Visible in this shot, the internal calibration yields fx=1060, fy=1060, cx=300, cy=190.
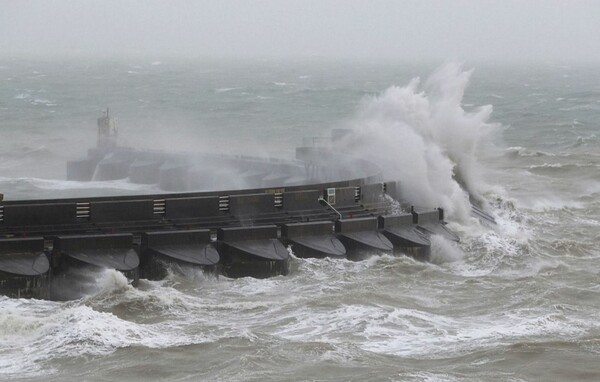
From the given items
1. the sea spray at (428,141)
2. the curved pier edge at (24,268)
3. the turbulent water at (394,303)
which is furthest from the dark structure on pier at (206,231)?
the sea spray at (428,141)

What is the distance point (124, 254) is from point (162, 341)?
352cm

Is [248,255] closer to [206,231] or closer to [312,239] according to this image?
[206,231]

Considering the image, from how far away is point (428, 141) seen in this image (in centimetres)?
2936

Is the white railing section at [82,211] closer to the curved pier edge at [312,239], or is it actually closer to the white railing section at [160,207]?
the white railing section at [160,207]

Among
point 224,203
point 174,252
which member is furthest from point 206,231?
point 224,203

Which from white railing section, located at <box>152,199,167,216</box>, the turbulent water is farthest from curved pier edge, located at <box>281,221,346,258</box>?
white railing section, located at <box>152,199,167,216</box>

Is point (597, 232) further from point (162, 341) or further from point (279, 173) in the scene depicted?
point (162, 341)

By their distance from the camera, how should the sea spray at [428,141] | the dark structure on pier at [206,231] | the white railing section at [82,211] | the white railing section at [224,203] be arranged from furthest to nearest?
1. the sea spray at [428,141]
2. the white railing section at [224,203]
3. the white railing section at [82,211]
4. the dark structure on pier at [206,231]

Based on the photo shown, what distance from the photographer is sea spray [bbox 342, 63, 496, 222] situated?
1000 inches

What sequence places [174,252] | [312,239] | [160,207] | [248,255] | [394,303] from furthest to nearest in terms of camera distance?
[312,239] → [160,207] → [248,255] → [174,252] → [394,303]

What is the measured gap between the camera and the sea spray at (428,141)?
25.4 metres

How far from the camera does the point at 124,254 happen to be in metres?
18.6

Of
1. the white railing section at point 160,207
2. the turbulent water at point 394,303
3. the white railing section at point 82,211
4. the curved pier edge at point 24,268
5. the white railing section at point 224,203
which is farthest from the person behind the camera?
the white railing section at point 224,203

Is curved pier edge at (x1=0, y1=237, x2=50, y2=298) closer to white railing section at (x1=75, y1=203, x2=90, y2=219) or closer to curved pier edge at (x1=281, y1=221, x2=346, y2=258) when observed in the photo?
white railing section at (x1=75, y1=203, x2=90, y2=219)
